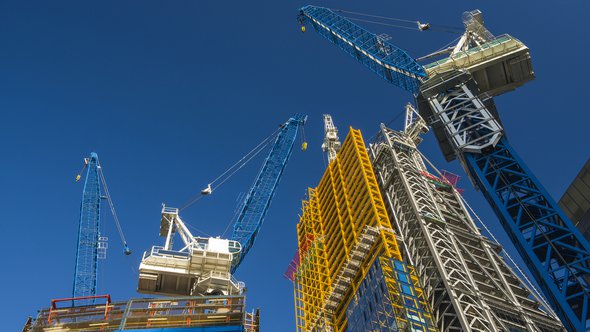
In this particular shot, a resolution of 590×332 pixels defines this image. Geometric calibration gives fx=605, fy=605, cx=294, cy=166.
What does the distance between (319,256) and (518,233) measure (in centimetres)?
3341

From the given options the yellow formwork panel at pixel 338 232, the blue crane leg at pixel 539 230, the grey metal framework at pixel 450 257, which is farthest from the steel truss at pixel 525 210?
the yellow formwork panel at pixel 338 232

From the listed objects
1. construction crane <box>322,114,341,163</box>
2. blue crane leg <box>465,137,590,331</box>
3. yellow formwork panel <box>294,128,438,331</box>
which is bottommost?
blue crane leg <box>465,137,590,331</box>

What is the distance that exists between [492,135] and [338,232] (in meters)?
25.7

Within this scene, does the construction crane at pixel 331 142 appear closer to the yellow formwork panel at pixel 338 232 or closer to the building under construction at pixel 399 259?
the yellow formwork panel at pixel 338 232

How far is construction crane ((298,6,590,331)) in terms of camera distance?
40.2 meters

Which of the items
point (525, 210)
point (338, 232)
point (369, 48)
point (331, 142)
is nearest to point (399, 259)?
point (525, 210)

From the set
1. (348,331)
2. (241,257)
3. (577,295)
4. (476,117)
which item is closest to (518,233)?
(577,295)

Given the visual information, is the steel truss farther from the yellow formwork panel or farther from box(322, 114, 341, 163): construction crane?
box(322, 114, 341, 163): construction crane

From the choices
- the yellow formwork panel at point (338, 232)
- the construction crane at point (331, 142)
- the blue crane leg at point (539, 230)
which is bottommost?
the blue crane leg at point (539, 230)

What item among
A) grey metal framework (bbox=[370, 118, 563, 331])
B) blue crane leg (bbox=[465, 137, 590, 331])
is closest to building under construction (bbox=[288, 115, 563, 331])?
grey metal framework (bbox=[370, 118, 563, 331])

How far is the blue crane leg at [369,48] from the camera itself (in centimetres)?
6499

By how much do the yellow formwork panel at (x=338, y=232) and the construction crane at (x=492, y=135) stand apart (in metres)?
9.70

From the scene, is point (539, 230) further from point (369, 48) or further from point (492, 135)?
point (369, 48)

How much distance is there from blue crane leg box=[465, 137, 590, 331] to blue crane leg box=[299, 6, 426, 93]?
15.7m
